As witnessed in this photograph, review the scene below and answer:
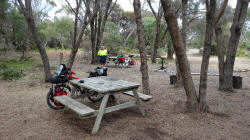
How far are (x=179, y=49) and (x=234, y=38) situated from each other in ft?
9.06

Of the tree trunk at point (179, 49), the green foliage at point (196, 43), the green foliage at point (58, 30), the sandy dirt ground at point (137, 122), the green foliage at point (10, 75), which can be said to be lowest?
the sandy dirt ground at point (137, 122)

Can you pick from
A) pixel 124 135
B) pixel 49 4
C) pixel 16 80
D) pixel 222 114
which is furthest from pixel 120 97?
pixel 49 4

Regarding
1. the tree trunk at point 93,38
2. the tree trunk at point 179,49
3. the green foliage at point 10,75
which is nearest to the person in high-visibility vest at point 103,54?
the tree trunk at point 93,38

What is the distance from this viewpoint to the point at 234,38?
5051 millimetres

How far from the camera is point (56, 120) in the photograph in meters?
3.39

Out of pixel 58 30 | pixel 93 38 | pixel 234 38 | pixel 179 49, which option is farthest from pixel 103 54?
pixel 58 30

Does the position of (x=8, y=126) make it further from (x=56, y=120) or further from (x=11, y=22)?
(x=11, y=22)

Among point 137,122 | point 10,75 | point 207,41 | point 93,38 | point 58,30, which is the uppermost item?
point 58,30

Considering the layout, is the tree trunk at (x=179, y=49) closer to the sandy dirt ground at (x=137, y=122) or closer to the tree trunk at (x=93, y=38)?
the sandy dirt ground at (x=137, y=122)

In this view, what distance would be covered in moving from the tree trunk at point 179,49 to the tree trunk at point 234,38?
2381mm

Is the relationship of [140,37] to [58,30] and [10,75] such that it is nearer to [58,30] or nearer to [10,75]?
[10,75]

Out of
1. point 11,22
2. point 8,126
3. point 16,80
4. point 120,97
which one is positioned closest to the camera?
point 8,126

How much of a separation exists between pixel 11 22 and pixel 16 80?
6.67 metres

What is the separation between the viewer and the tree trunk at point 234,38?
15.9 feet
